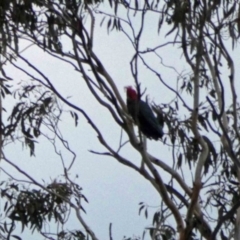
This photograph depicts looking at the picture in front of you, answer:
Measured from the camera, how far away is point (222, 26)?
5.50 metres

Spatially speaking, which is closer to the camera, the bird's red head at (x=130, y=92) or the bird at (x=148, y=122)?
the bird's red head at (x=130, y=92)

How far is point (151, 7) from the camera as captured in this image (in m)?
5.48

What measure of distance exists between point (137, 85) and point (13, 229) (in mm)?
1916

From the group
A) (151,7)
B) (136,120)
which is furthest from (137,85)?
(151,7)

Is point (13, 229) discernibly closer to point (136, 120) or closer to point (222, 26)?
point (136, 120)

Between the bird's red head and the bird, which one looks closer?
the bird's red head

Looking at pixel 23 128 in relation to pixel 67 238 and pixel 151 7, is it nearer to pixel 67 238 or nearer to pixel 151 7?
pixel 67 238

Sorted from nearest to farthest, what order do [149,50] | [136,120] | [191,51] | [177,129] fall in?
[136,120] < [149,50] < [191,51] < [177,129]

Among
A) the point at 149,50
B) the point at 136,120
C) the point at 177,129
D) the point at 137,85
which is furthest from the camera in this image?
the point at 177,129

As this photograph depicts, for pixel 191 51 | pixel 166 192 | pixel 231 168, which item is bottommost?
pixel 166 192

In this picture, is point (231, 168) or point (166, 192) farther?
point (231, 168)

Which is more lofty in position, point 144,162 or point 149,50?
point 149,50

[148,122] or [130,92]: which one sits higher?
[130,92]

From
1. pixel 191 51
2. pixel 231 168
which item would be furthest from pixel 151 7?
pixel 231 168
